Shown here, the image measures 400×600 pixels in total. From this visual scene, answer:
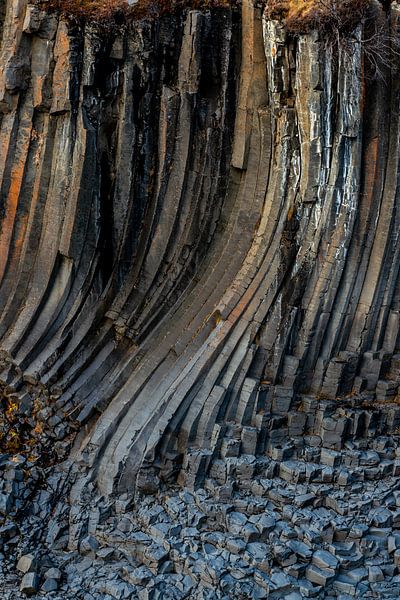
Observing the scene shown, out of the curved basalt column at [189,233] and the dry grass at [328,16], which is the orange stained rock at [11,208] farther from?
the dry grass at [328,16]

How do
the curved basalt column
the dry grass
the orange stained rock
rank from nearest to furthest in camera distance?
the dry grass < the curved basalt column < the orange stained rock

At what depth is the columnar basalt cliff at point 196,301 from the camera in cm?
1368

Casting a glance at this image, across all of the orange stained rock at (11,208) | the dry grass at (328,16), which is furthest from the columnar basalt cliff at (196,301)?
the dry grass at (328,16)

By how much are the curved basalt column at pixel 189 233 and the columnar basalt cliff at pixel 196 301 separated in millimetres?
37

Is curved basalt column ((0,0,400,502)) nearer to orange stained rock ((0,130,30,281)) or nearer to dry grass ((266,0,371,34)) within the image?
orange stained rock ((0,130,30,281))

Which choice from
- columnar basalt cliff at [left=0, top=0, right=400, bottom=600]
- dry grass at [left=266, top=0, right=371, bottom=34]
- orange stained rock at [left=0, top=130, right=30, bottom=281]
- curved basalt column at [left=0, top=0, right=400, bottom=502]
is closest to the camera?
columnar basalt cliff at [left=0, top=0, right=400, bottom=600]

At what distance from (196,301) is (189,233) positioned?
3.92 feet

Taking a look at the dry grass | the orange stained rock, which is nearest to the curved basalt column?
the orange stained rock

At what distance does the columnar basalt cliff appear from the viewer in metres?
13.7

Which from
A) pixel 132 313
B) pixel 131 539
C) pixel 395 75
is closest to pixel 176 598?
pixel 131 539

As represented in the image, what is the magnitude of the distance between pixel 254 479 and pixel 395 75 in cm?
692

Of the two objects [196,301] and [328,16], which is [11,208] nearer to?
[196,301]

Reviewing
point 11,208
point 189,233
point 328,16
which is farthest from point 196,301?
point 328,16

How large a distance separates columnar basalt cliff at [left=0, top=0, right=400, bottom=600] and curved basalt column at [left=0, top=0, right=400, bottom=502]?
0.12 feet
